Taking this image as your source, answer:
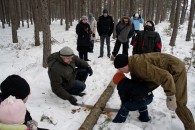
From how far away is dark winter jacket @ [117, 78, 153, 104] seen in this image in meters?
4.66

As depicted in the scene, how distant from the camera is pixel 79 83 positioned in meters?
6.20

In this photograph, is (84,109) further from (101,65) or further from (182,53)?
(182,53)

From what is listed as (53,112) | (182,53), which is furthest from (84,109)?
(182,53)

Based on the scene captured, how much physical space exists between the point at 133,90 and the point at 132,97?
0.65ft

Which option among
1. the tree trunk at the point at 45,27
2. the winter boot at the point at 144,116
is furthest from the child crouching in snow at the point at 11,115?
the tree trunk at the point at 45,27

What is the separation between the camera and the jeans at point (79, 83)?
6.10m

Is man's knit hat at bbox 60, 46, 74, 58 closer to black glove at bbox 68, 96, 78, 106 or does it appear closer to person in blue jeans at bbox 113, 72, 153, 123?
black glove at bbox 68, 96, 78, 106

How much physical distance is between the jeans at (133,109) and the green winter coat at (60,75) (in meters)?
1.28

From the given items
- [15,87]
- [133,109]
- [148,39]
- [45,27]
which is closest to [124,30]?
[148,39]

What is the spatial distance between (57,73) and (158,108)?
8.40 ft

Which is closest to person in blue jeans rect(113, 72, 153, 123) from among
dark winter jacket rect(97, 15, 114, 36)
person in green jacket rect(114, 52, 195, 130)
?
person in green jacket rect(114, 52, 195, 130)

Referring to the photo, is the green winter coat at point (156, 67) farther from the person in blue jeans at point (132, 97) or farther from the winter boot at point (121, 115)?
the winter boot at point (121, 115)

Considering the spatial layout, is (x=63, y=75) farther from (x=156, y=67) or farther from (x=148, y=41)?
(x=148, y=41)

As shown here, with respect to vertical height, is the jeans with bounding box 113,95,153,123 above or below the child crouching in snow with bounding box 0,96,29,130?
below
